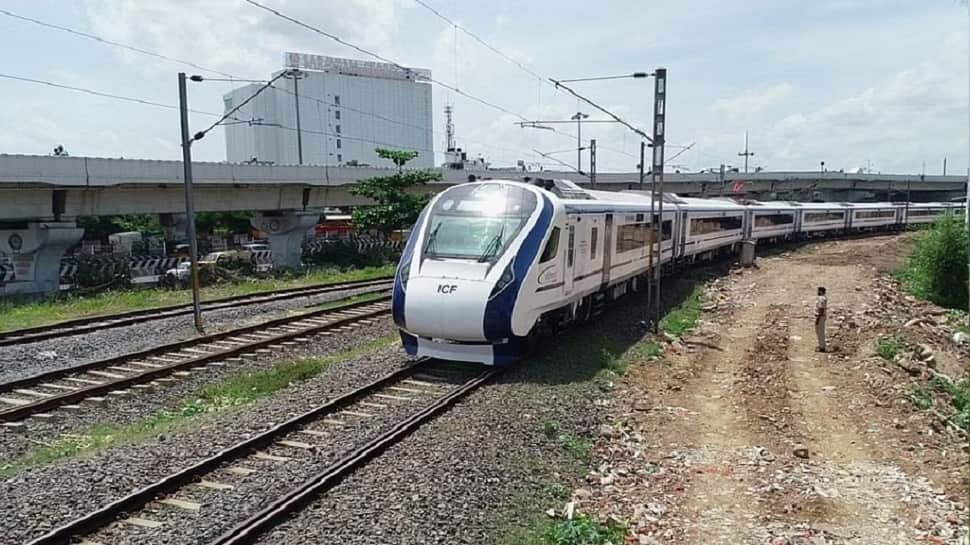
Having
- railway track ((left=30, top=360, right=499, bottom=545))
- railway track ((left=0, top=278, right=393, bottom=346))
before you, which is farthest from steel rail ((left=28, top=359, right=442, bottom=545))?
railway track ((left=0, top=278, right=393, bottom=346))

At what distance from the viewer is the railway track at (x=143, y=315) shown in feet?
54.2

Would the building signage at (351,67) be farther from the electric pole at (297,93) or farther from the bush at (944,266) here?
the bush at (944,266)

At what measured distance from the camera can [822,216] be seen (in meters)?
49.5

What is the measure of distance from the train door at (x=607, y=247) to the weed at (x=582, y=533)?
9.54 metres

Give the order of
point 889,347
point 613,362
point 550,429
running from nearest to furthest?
point 550,429
point 613,362
point 889,347

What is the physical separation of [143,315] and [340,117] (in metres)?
101

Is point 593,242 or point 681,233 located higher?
point 593,242

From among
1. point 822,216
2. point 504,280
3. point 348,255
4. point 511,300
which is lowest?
point 348,255

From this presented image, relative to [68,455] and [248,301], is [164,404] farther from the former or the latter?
[248,301]

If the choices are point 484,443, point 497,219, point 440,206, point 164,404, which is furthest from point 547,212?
point 164,404

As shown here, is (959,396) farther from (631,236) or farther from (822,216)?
(822,216)

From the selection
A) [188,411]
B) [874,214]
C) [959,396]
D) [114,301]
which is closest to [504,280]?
[188,411]

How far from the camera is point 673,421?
10.6 metres

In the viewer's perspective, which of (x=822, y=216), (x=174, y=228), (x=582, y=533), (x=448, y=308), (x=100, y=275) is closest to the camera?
(x=582, y=533)
